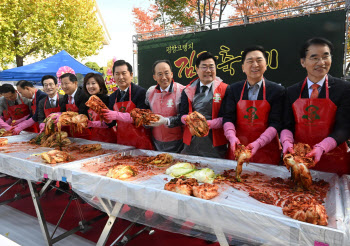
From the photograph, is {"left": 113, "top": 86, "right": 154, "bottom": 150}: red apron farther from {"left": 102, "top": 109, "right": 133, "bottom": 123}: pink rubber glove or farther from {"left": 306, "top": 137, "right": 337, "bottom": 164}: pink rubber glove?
{"left": 306, "top": 137, "right": 337, "bottom": 164}: pink rubber glove

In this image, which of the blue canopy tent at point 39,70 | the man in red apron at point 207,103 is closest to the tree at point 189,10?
the blue canopy tent at point 39,70

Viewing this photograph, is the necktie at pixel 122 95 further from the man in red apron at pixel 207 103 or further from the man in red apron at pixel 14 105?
the man in red apron at pixel 14 105

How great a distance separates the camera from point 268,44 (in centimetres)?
596

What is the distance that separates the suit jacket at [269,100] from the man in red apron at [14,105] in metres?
4.85

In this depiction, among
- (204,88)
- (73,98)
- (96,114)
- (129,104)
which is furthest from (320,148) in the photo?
(73,98)

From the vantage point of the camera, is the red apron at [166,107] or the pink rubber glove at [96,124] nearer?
the red apron at [166,107]

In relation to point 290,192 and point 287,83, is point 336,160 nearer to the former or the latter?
point 290,192

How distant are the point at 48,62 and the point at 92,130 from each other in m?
9.06

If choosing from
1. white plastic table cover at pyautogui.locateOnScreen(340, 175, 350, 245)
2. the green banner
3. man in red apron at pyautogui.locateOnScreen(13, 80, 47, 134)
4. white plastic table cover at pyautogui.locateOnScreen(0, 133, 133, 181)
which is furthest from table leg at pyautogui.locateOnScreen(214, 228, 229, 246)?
the green banner

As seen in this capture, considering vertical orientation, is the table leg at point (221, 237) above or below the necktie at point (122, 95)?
below

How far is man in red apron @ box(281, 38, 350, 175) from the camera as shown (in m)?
2.25

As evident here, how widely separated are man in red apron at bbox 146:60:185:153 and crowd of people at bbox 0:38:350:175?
1 cm

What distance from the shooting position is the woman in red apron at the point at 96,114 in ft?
13.4

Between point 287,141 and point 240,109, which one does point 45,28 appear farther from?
point 287,141
